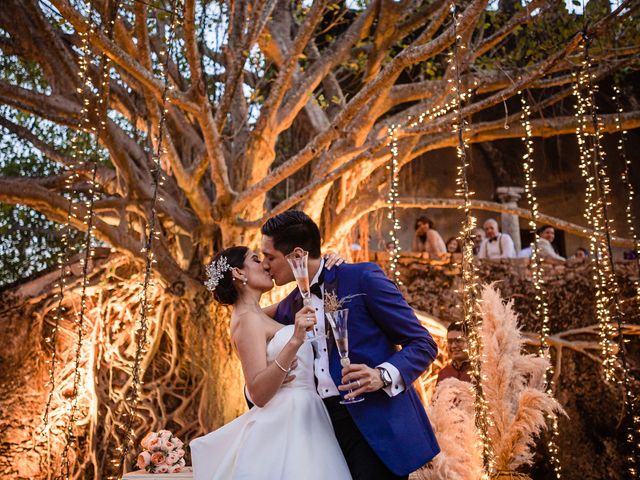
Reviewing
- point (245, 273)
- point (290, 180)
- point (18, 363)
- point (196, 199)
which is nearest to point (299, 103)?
point (196, 199)

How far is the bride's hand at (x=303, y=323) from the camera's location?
1.99 metres

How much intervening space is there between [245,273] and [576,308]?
6031 mm

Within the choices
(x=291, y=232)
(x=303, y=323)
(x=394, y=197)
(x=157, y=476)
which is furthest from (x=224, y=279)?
(x=394, y=197)

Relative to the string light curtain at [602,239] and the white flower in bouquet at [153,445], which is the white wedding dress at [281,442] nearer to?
the white flower in bouquet at [153,445]

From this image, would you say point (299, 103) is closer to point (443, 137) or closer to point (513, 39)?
point (443, 137)

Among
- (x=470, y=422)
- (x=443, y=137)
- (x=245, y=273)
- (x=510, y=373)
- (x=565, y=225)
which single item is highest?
(x=443, y=137)

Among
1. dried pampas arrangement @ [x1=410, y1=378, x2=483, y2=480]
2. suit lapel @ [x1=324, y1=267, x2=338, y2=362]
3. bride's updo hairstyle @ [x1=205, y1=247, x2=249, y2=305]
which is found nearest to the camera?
suit lapel @ [x1=324, y1=267, x2=338, y2=362]

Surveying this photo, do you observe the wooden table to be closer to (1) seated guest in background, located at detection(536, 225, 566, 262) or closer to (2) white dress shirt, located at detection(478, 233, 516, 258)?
(2) white dress shirt, located at detection(478, 233, 516, 258)

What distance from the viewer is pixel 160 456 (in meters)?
3.47

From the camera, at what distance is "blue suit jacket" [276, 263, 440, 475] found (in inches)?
79.4

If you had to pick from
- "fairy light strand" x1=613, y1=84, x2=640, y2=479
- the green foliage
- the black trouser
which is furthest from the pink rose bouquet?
the green foliage

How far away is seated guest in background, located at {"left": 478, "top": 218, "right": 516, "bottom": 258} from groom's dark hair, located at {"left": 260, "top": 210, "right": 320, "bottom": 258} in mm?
5793

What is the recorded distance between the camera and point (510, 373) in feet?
10.5

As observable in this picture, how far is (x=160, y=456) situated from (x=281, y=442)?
1570 millimetres
